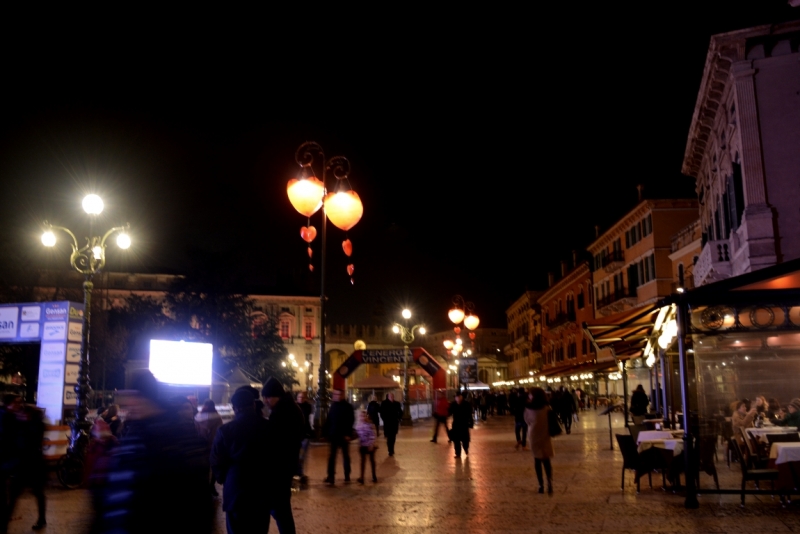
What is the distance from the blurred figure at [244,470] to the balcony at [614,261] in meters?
46.0

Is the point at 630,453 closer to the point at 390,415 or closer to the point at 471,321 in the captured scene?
the point at 390,415

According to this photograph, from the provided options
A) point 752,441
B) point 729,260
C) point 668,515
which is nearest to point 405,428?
point 729,260

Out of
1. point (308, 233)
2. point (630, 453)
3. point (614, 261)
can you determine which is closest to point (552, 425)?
point (630, 453)

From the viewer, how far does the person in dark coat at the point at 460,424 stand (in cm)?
1761

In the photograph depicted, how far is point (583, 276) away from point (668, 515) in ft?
176

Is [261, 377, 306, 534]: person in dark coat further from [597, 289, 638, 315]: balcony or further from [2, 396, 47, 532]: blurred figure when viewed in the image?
[597, 289, 638, 315]: balcony

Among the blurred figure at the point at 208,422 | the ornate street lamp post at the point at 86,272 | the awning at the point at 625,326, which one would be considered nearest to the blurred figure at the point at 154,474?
the blurred figure at the point at 208,422

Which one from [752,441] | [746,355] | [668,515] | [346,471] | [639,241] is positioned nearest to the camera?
[668,515]

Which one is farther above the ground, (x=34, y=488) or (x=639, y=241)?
(x=639, y=241)

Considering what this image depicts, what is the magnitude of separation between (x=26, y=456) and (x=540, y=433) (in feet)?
23.7

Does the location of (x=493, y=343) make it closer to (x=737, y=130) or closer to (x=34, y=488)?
(x=737, y=130)

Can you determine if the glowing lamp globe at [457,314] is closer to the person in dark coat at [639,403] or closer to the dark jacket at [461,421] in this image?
the person in dark coat at [639,403]

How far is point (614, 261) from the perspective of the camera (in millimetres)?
49625

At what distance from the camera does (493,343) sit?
419 feet
